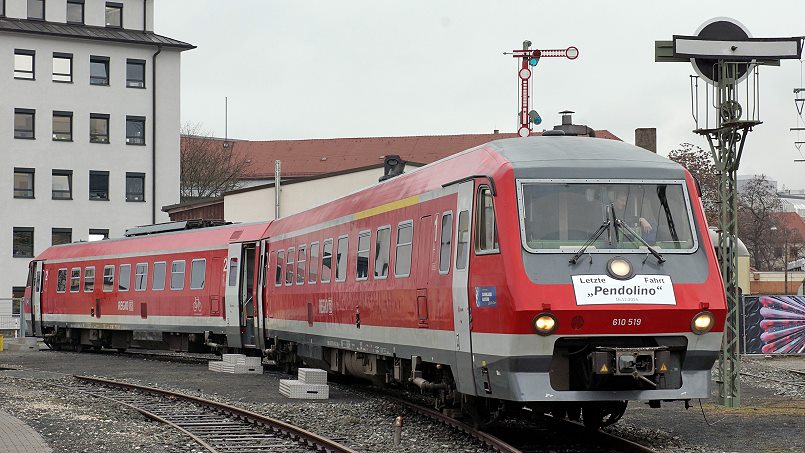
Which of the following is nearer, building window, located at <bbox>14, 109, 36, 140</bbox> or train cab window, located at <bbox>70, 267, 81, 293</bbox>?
train cab window, located at <bbox>70, 267, 81, 293</bbox>

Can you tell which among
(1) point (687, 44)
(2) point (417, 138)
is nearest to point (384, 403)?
(1) point (687, 44)

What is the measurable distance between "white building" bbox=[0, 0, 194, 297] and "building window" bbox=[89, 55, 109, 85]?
0.18ft

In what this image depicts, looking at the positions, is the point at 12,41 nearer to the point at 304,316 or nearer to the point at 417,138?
the point at 304,316

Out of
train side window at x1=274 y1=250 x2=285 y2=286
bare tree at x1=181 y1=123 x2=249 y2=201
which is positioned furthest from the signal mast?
bare tree at x1=181 y1=123 x2=249 y2=201

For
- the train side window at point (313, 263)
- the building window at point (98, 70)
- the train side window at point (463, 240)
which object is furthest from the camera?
the building window at point (98, 70)

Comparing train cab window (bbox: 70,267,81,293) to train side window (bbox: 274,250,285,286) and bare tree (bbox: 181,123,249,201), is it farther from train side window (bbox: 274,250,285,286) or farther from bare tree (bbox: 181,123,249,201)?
bare tree (bbox: 181,123,249,201)

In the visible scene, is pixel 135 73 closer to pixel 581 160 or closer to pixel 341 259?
pixel 341 259

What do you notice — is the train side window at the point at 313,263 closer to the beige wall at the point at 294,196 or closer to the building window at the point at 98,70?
the beige wall at the point at 294,196

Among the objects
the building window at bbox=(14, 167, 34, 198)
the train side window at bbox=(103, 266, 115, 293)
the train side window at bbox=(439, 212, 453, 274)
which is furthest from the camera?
the building window at bbox=(14, 167, 34, 198)

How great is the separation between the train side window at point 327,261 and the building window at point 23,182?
44.1 meters

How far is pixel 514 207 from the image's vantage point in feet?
39.8

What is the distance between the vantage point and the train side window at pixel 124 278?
108 feet

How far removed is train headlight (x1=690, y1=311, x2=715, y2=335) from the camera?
11.9m

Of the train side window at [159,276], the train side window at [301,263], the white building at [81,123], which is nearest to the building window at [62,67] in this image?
the white building at [81,123]
